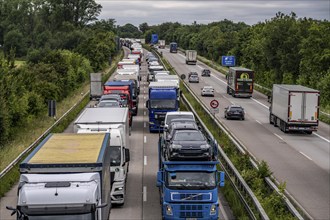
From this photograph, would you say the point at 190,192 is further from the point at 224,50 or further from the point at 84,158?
the point at 224,50

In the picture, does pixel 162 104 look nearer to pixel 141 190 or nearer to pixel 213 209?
pixel 141 190

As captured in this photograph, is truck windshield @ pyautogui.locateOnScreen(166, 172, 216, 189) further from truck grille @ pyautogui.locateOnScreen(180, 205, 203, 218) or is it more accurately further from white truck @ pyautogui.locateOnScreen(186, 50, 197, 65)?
white truck @ pyautogui.locateOnScreen(186, 50, 197, 65)

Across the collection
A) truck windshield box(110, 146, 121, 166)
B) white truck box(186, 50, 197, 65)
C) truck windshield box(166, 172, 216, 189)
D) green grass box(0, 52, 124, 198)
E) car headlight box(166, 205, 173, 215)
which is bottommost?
green grass box(0, 52, 124, 198)

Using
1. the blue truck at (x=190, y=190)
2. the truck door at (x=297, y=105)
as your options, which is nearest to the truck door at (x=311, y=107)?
the truck door at (x=297, y=105)

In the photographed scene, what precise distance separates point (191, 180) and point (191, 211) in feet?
3.06

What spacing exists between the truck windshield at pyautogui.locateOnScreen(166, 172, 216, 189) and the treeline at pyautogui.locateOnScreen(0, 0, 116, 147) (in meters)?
19.8

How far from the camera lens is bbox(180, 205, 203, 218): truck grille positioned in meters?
17.3

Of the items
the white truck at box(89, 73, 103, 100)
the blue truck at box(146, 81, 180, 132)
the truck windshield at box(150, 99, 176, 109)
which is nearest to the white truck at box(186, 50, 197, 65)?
the white truck at box(89, 73, 103, 100)

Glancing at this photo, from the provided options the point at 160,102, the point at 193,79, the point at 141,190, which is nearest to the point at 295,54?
the point at 193,79

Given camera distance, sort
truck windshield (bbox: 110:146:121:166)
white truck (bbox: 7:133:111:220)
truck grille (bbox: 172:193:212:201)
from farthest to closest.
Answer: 1. truck windshield (bbox: 110:146:121:166)
2. truck grille (bbox: 172:193:212:201)
3. white truck (bbox: 7:133:111:220)

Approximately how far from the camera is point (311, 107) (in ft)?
126

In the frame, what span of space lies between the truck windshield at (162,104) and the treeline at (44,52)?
8939mm

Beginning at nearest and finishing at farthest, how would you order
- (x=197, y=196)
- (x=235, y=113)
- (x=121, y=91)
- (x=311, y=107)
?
1. (x=197, y=196)
2. (x=311, y=107)
3. (x=121, y=91)
4. (x=235, y=113)

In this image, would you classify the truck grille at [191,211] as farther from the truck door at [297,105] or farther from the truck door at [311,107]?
the truck door at [311,107]
